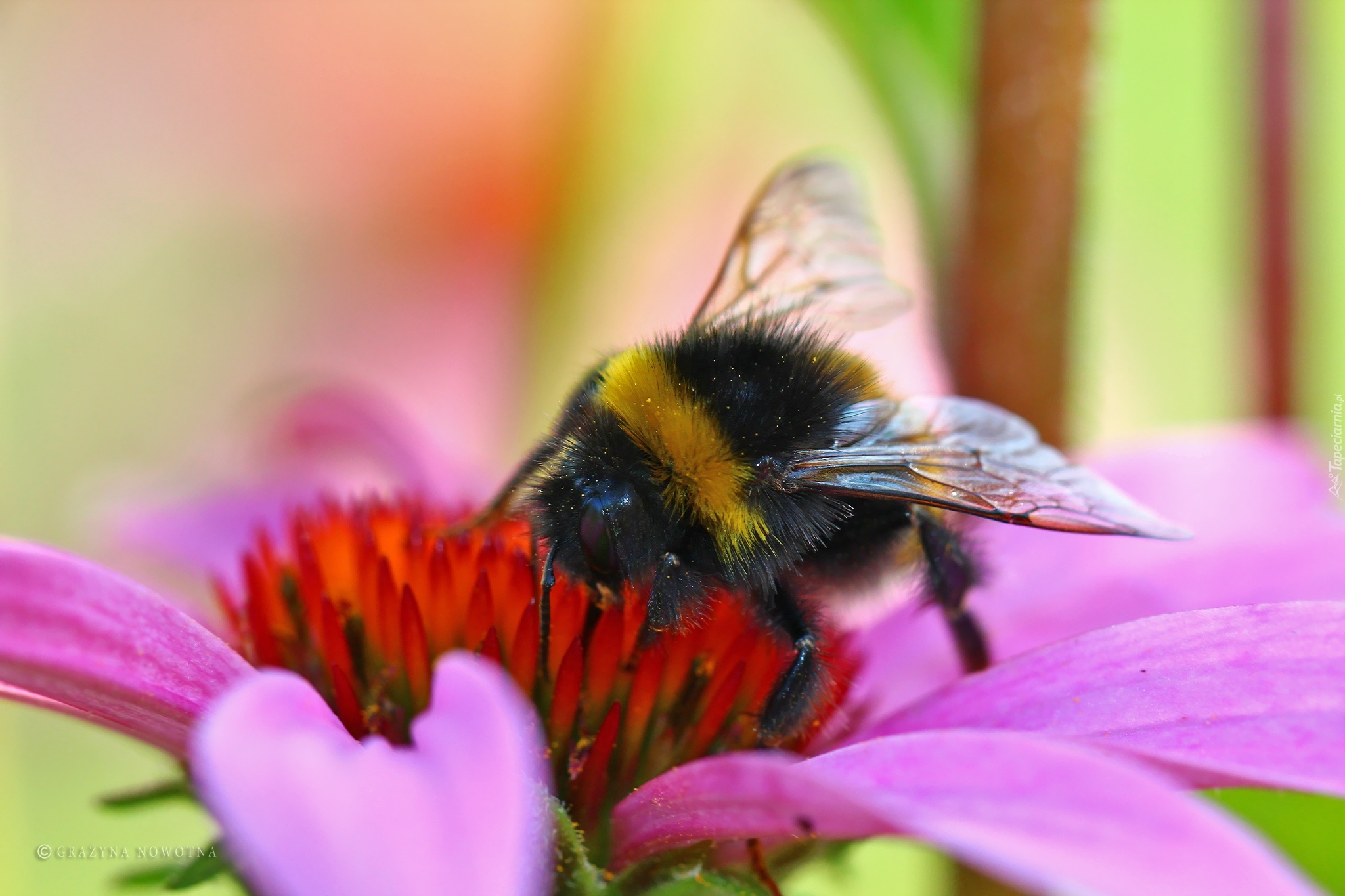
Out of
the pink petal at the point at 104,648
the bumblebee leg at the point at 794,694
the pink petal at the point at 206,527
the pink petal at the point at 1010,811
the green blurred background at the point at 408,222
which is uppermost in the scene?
the green blurred background at the point at 408,222

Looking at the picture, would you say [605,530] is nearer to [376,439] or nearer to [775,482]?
[775,482]

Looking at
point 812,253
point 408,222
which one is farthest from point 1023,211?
point 408,222

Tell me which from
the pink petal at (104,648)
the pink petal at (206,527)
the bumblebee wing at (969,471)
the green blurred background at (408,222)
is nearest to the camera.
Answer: the pink petal at (104,648)

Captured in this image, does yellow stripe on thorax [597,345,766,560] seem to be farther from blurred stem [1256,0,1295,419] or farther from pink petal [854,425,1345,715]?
blurred stem [1256,0,1295,419]

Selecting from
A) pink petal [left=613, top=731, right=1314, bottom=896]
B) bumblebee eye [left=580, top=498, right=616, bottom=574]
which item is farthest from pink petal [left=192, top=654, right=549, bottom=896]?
bumblebee eye [left=580, top=498, right=616, bottom=574]

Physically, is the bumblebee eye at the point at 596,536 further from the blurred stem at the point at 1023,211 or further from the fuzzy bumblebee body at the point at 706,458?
the blurred stem at the point at 1023,211

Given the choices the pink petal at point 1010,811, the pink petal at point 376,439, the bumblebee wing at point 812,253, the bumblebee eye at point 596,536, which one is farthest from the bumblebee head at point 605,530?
the pink petal at point 376,439

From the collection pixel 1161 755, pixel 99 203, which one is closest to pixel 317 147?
pixel 99 203
